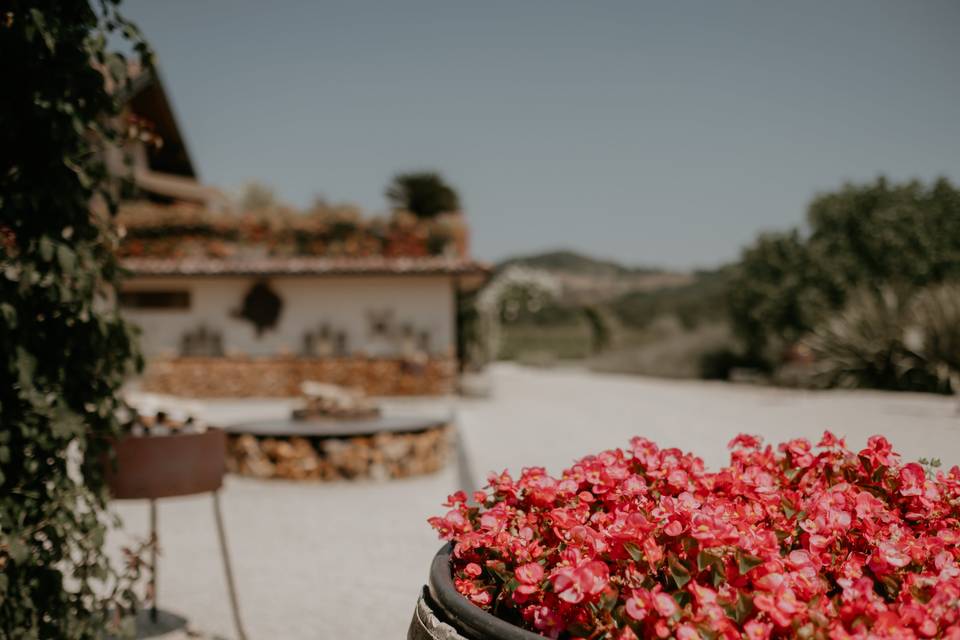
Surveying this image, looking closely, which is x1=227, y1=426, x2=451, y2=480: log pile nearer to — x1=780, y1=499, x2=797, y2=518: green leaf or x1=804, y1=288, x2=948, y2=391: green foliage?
x1=780, y1=499, x2=797, y2=518: green leaf

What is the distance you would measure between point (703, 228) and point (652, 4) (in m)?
2.58

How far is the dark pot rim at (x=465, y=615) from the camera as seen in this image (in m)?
1.40

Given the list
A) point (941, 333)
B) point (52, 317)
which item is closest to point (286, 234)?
point (941, 333)

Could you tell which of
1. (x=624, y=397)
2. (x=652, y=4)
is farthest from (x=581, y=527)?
(x=624, y=397)

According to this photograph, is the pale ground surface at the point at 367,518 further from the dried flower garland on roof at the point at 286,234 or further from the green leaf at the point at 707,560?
the dried flower garland on roof at the point at 286,234

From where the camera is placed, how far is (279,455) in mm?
7758

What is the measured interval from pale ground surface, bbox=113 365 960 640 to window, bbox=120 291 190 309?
8349mm

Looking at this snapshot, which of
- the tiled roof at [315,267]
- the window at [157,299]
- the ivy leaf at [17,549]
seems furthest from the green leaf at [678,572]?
the window at [157,299]

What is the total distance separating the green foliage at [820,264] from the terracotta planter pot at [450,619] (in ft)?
59.1

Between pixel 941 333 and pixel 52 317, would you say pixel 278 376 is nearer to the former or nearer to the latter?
pixel 941 333

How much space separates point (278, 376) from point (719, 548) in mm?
15450

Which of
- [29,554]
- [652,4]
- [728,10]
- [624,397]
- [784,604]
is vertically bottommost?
[624,397]

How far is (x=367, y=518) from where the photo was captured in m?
6.20

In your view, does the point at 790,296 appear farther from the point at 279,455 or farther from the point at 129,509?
the point at 129,509
